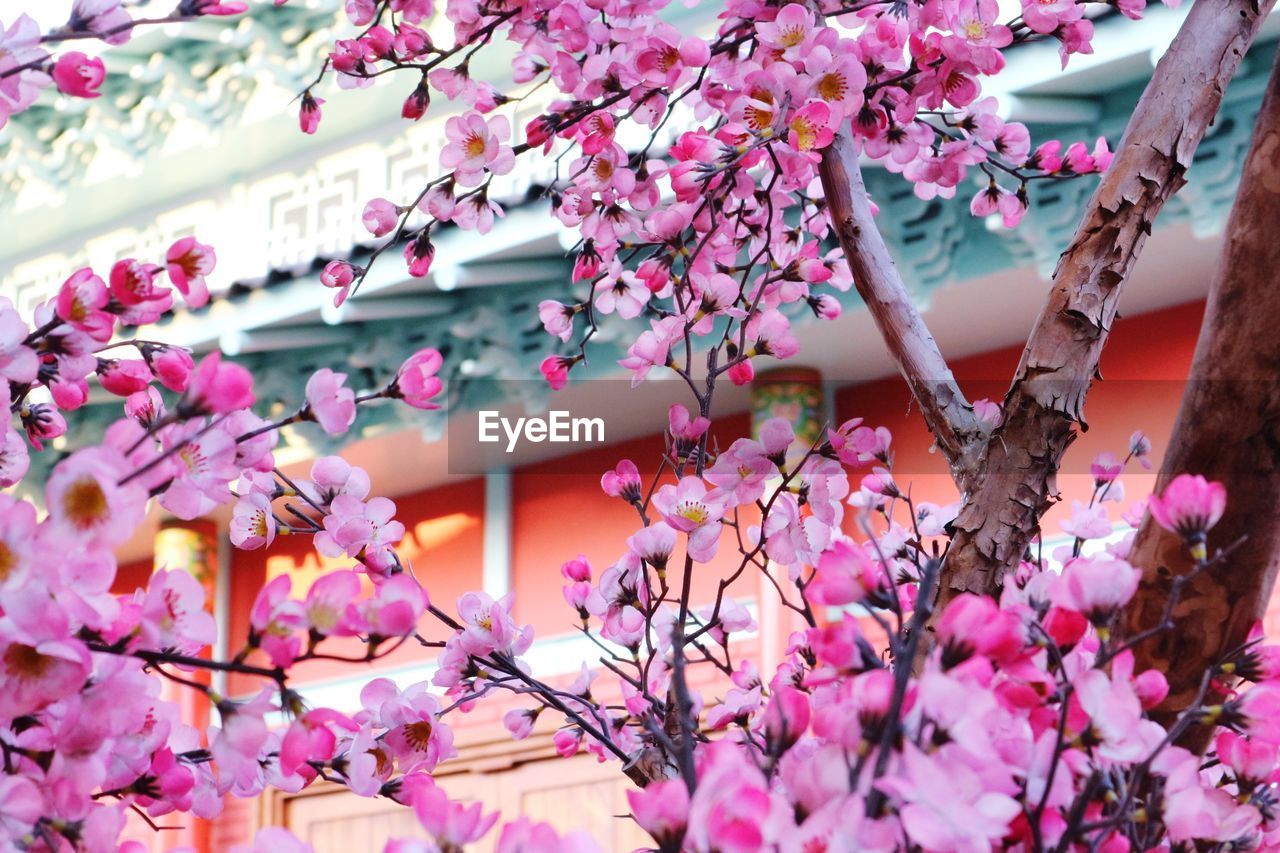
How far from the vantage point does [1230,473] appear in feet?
3.06

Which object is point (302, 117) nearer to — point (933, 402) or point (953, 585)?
point (933, 402)

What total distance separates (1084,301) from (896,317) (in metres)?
0.21

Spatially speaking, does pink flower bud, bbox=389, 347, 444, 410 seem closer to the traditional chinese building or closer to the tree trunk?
the tree trunk

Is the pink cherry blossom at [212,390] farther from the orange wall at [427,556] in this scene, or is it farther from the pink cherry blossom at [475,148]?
the orange wall at [427,556]

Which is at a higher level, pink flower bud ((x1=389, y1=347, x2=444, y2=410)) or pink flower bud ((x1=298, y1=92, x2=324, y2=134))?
pink flower bud ((x1=298, y1=92, x2=324, y2=134))

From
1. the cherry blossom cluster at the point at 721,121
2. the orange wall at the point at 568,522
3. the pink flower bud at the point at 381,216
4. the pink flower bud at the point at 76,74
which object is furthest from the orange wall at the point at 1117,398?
the pink flower bud at the point at 76,74

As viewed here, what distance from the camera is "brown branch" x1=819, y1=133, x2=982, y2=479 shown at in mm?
1229

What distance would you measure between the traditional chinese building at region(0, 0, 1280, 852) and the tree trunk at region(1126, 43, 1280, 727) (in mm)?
2357

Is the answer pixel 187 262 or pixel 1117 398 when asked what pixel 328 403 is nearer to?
pixel 187 262

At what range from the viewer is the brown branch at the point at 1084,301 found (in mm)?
1124

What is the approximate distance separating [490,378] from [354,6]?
2.77 meters

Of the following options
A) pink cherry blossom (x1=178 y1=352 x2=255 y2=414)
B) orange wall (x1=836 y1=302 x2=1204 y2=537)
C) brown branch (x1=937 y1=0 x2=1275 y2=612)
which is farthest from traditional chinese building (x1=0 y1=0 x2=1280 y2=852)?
pink cherry blossom (x1=178 y1=352 x2=255 y2=414)

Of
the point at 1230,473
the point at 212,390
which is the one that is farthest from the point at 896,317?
the point at 212,390

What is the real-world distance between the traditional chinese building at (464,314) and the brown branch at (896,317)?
202 cm
